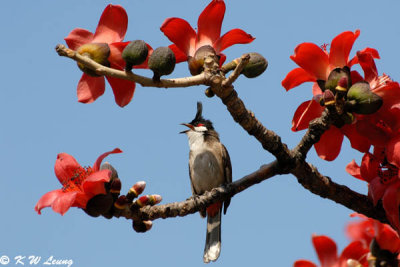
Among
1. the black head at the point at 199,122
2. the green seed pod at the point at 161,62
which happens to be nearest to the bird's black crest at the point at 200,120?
the black head at the point at 199,122

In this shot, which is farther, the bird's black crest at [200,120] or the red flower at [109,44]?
the bird's black crest at [200,120]

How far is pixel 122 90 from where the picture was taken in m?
2.10

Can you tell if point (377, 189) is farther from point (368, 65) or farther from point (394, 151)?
point (368, 65)

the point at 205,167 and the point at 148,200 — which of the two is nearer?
the point at 148,200

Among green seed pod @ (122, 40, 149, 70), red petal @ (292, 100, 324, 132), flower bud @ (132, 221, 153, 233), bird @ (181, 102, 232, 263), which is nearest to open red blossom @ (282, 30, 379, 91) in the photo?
red petal @ (292, 100, 324, 132)

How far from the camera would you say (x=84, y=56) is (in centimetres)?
192

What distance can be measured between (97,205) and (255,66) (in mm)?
781

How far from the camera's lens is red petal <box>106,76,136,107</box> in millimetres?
2102

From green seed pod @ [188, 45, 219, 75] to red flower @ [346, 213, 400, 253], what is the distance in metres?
0.76

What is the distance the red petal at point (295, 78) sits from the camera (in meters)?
2.35

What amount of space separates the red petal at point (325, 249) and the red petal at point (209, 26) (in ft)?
2.90

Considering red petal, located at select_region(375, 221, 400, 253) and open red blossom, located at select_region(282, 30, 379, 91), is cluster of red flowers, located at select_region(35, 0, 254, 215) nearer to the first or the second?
open red blossom, located at select_region(282, 30, 379, 91)

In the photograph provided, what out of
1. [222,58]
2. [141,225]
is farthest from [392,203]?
[141,225]

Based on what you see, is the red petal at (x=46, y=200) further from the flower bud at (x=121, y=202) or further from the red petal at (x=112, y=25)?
the red petal at (x=112, y=25)
